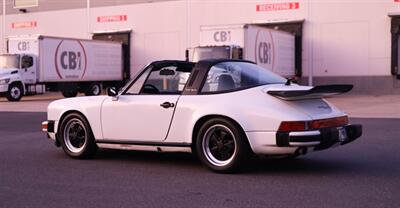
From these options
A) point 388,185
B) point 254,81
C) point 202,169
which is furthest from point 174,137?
point 388,185

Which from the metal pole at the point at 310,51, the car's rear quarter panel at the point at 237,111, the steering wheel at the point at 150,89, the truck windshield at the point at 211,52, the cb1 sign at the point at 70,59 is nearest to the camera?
the car's rear quarter panel at the point at 237,111

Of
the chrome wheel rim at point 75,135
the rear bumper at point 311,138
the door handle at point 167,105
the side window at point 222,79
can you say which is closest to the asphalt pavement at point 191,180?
the chrome wheel rim at point 75,135

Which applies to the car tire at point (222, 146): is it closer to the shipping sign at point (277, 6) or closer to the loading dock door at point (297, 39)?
the loading dock door at point (297, 39)

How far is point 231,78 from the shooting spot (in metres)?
8.01

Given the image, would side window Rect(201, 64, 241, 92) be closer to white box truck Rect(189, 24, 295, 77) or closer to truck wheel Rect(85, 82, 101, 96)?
white box truck Rect(189, 24, 295, 77)

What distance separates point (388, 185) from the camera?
6867 mm

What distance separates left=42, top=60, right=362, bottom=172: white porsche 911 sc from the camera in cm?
731

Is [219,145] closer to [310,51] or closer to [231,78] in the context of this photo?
[231,78]

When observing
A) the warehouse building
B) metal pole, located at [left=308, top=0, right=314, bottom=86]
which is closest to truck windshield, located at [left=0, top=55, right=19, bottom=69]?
the warehouse building

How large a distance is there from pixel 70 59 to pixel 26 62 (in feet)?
9.14

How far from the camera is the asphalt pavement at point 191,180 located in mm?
6215

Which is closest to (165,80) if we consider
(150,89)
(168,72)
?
(168,72)

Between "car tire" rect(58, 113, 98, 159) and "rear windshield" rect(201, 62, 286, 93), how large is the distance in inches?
80.9

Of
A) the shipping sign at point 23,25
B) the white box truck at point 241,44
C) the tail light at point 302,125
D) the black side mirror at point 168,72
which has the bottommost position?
the tail light at point 302,125
